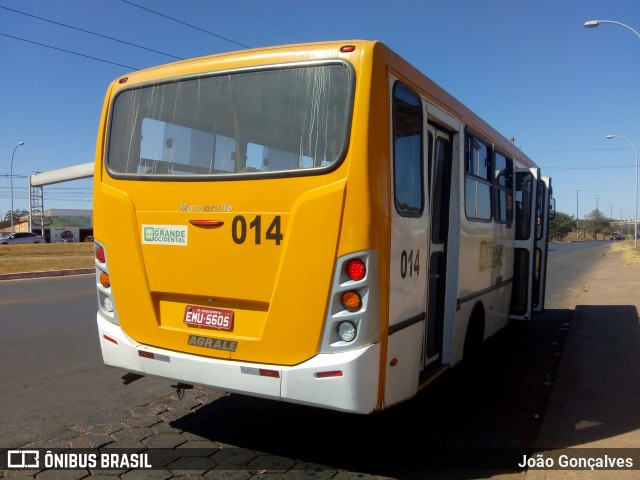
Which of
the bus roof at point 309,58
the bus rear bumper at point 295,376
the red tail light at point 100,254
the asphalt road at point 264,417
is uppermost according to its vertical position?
the bus roof at point 309,58

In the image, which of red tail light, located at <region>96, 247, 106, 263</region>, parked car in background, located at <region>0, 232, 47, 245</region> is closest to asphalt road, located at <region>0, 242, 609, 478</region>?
red tail light, located at <region>96, 247, 106, 263</region>

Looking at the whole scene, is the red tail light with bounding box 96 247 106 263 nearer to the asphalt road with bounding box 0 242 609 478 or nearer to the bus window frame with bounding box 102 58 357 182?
the bus window frame with bounding box 102 58 357 182

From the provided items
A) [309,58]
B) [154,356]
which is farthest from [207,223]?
[309,58]

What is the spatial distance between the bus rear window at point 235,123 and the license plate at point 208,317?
100 cm

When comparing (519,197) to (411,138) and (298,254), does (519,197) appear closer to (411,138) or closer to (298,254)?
(411,138)

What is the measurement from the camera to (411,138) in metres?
4.18

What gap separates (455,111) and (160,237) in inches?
116

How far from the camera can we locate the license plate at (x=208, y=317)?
395cm

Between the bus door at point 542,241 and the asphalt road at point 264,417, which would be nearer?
the asphalt road at point 264,417

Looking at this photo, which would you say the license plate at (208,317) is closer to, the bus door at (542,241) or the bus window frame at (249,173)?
the bus window frame at (249,173)

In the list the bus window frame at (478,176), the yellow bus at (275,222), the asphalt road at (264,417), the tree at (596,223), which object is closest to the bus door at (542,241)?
the asphalt road at (264,417)

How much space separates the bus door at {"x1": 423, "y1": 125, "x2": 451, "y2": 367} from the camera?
16.4 feet

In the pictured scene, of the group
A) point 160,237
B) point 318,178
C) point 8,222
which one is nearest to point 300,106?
point 318,178

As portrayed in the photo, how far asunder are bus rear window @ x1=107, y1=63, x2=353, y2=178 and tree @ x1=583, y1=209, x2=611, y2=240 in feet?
456
